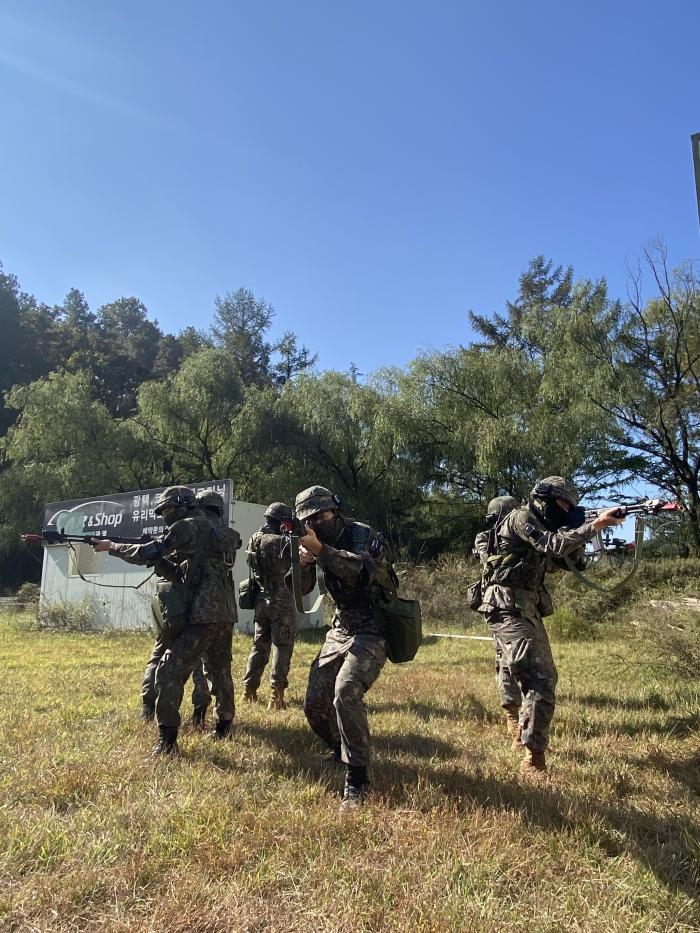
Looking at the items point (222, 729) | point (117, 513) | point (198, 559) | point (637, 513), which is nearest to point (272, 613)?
point (222, 729)

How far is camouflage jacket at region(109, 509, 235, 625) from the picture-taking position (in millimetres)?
4902

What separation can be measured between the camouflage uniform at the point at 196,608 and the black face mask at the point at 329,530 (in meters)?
1.16

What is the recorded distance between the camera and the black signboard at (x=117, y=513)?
13883mm

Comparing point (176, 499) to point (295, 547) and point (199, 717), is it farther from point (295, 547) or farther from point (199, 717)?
point (199, 717)

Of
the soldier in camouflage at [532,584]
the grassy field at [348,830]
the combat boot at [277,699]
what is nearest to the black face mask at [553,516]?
the soldier in camouflage at [532,584]

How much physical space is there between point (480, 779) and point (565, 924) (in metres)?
1.60

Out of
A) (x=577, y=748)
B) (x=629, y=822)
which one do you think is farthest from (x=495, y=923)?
(x=577, y=748)

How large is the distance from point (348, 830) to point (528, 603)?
2317mm

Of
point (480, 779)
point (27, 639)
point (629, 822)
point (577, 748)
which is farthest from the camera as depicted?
point (27, 639)

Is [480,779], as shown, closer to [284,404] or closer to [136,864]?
[136,864]

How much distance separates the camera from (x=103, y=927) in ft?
8.04

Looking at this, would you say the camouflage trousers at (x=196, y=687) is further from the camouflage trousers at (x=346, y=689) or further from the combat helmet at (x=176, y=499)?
the camouflage trousers at (x=346, y=689)

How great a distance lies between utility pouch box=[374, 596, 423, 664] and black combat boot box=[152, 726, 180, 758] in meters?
1.69

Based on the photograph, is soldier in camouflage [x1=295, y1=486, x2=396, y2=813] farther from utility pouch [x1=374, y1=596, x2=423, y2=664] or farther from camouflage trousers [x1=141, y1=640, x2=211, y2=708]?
camouflage trousers [x1=141, y1=640, x2=211, y2=708]
